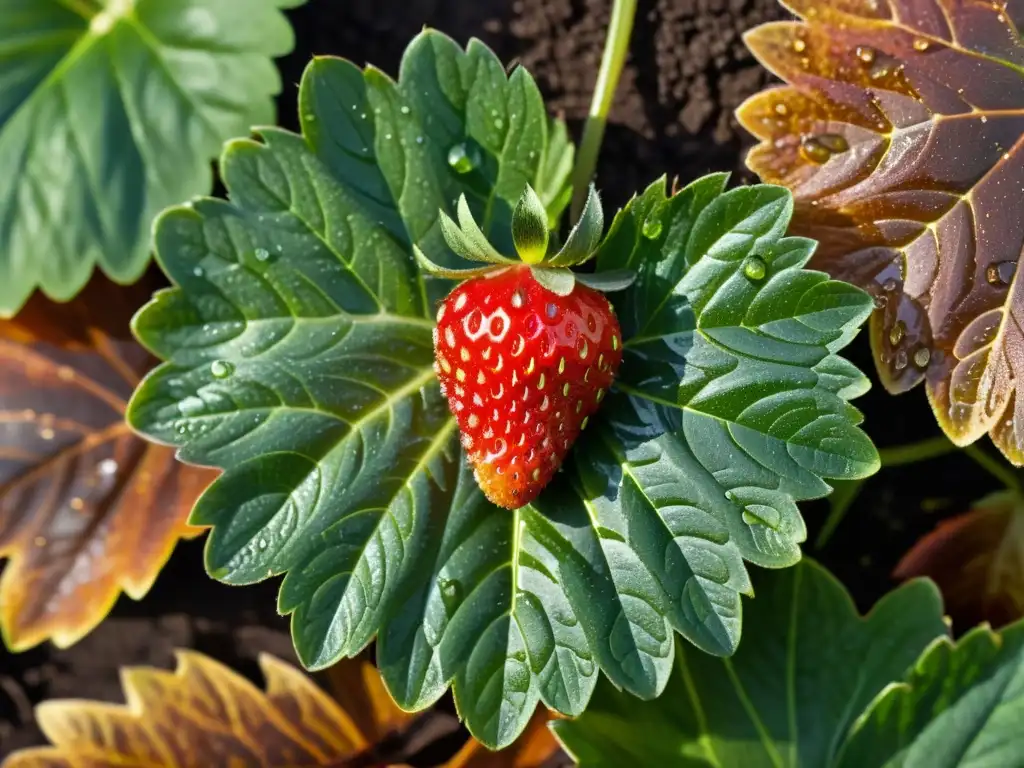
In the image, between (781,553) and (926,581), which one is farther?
(926,581)

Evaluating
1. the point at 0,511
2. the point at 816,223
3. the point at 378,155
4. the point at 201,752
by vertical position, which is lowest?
the point at 201,752

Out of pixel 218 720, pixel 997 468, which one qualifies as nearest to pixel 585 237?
pixel 997 468

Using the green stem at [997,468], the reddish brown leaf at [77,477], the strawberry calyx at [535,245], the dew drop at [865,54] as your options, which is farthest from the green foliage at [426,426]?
the green stem at [997,468]

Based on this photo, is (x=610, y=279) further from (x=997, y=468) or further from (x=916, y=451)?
(x=997, y=468)

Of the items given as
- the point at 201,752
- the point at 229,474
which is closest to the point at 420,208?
the point at 229,474

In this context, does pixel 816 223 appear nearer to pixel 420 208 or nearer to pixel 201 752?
pixel 420 208

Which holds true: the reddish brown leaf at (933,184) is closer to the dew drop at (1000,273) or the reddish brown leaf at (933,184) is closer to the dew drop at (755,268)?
the dew drop at (1000,273)

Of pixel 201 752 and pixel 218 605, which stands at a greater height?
pixel 218 605
